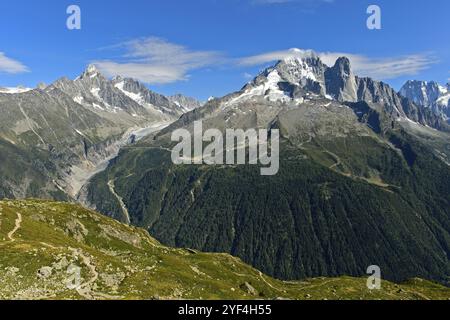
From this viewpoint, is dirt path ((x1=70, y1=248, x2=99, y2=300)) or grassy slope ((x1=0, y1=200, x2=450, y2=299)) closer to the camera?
dirt path ((x1=70, y1=248, x2=99, y2=300))

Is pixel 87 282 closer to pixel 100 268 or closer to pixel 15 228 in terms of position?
pixel 100 268

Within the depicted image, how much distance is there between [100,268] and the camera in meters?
91.7

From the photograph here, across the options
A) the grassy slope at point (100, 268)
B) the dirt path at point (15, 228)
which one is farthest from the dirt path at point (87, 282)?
the dirt path at point (15, 228)

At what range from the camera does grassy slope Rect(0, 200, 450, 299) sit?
80331mm

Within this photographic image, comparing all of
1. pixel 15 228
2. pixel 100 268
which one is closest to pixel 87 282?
pixel 100 268

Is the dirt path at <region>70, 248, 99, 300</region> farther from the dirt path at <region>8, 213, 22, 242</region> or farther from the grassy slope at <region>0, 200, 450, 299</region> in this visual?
the dirt path at <region>8, 213, 22, 242</region>

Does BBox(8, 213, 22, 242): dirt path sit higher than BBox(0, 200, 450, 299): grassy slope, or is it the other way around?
BBox(8, 213, 22, 242): dirt path

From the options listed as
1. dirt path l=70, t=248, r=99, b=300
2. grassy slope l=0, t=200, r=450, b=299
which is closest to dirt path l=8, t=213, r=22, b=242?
grassy slope l=0, t=200, r=450, b=299

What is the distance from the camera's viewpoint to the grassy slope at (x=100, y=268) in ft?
264
